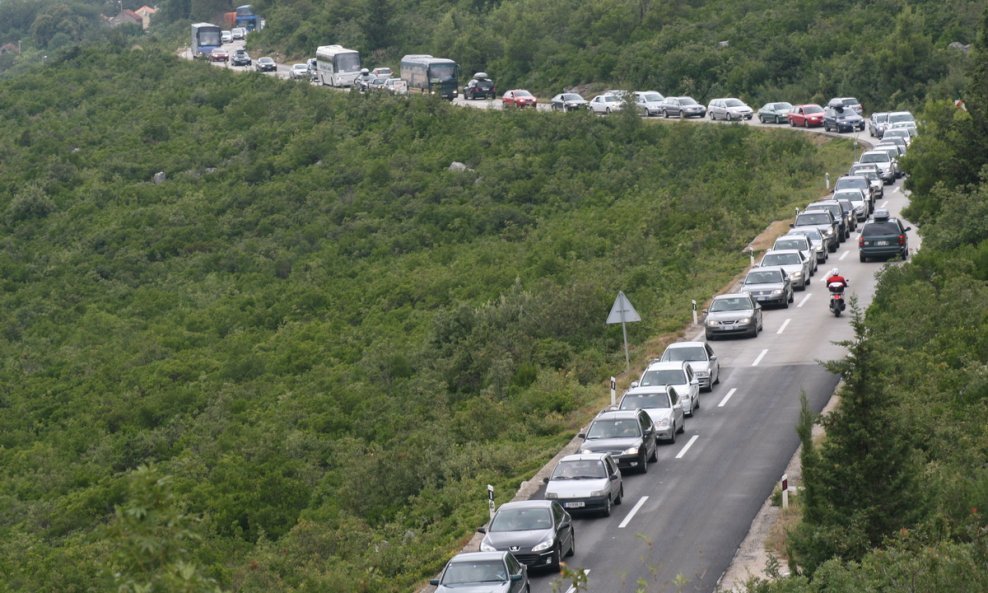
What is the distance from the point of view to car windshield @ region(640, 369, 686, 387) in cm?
3291

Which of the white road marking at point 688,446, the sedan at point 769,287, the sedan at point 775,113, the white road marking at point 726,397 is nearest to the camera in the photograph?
the white road marking at point 688,446

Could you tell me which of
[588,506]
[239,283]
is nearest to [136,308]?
[239,283]

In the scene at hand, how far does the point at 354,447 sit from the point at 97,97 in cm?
8025

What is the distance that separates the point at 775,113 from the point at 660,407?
1943 inches

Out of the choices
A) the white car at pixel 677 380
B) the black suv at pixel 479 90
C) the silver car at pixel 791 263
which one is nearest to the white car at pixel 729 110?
the black suv at pixel 479 90

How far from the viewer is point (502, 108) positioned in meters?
87.2

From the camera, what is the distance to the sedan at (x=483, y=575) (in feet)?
68.0

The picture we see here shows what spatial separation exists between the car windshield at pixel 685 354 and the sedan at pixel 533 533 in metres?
11.7

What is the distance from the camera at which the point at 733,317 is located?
39.6m

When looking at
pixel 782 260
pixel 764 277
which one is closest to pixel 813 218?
pixel 782 260

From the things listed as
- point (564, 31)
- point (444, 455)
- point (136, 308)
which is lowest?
point (136, 308)

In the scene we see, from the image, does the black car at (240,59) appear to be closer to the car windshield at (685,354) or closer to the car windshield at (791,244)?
the car windshield at (791,244)

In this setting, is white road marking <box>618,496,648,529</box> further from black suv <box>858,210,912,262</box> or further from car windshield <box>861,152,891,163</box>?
car windshield <box>861,152,891,163</box>

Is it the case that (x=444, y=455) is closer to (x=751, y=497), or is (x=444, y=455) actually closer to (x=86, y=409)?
(x=751, y=497)
